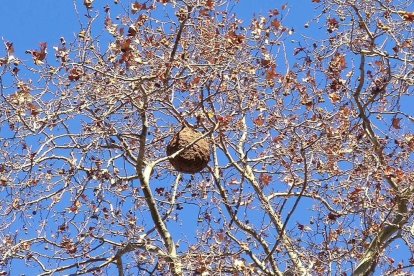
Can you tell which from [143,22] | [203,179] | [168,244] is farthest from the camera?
[203,179]

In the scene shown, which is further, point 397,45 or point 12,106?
point 397,45

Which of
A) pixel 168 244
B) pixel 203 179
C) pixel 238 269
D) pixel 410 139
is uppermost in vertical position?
pixel 203 179

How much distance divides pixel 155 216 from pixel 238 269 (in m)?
1.07

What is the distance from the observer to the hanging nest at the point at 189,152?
743cm

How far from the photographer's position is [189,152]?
742 cm

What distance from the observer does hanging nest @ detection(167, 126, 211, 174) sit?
24.4 ft

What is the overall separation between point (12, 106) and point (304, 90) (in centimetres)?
345

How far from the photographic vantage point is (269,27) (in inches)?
383

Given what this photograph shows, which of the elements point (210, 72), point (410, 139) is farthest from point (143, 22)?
point (410, 139)

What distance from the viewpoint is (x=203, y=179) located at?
10.2 meters

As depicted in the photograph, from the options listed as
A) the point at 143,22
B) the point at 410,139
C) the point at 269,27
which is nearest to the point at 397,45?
the point at 410,139

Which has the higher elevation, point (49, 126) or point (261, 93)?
point (261, 93)

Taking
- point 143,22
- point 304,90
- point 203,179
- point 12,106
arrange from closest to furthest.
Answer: point 12,106
point 143,22
point 304,90
point 203,179

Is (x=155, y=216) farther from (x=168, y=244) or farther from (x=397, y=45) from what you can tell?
(x=397, y=45)
